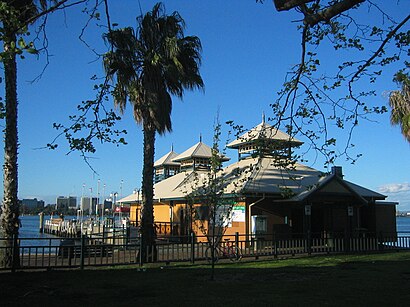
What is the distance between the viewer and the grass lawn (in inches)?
384

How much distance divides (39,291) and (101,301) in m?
2.32

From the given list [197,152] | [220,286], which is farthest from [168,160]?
[220,286]

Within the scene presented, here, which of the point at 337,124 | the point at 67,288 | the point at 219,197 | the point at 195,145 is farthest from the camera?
the point at 195,145

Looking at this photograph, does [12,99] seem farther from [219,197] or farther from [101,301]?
[101,301]

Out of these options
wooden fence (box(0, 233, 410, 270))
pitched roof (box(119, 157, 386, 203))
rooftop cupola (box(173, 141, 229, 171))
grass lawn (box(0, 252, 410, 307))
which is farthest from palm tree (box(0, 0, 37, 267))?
rooftop cupola (box(173, 141, 229, 171))

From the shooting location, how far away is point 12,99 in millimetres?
16078

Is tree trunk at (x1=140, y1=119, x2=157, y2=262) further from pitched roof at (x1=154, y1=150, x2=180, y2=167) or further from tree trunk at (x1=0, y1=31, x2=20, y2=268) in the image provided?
pitched roof at (x1=154, y1=150, x2=180, y2=167)

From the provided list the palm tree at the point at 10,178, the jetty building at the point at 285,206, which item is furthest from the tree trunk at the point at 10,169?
the jetty building at the point at 285,206

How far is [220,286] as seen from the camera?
38.7 feet

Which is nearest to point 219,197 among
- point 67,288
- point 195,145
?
point 67,288

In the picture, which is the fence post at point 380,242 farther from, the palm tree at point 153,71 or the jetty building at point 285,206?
the palm tree at point 153,71

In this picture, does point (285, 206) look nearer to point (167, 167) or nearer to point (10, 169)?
point (10, 169)

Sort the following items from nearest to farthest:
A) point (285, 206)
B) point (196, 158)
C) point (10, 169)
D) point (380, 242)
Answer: point (10, 169)
point (380, 242)
point (285, 206)
point (196, 158)

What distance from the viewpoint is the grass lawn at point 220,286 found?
32.0 feet
